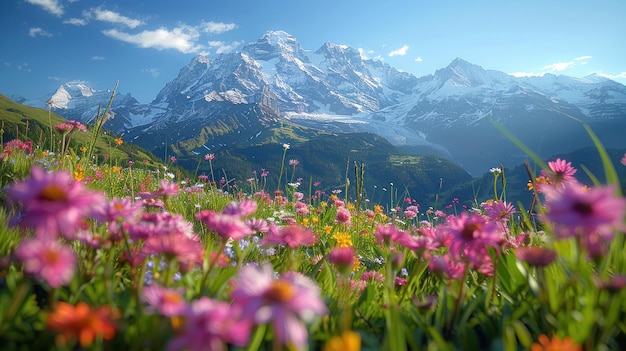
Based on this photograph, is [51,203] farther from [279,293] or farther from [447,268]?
[447,268]

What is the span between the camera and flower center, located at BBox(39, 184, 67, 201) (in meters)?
1.09

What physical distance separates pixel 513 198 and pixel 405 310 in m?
191

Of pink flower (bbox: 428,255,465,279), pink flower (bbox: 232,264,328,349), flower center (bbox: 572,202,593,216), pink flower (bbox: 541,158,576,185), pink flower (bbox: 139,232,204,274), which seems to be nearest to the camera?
pink flower (bbox: 232,264,328,349)

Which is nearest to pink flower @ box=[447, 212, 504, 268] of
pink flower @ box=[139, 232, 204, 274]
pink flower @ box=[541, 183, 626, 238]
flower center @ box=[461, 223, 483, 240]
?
flower center @ box=[461, 223, 483, 240]

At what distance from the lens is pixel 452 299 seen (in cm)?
191

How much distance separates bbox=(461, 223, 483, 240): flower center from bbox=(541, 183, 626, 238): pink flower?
47 centimetres

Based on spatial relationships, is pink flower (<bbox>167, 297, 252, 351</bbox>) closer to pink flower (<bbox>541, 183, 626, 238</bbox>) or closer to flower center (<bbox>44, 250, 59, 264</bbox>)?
flower center (<bbox>44, 250, 59, 264</bbox>)

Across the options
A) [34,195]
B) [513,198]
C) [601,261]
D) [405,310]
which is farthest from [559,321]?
[513,198]

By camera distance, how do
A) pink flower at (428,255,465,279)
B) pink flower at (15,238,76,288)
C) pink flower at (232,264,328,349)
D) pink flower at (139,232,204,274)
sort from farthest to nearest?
pink flower at (428,255,465,279)
pink flower at (139,232,204,274)
pink flower at (15,238,76,288)
pink flower at (232,264,328,349)

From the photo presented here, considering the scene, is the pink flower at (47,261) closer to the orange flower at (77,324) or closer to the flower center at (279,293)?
the orange flower at (77,324)

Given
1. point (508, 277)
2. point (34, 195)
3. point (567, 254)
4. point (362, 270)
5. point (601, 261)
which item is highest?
point (34, 195)

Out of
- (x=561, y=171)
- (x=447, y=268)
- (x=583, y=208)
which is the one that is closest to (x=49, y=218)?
(x=583, y=208)

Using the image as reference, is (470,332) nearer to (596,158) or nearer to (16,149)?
(16,149)

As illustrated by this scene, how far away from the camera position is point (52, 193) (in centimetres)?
109
